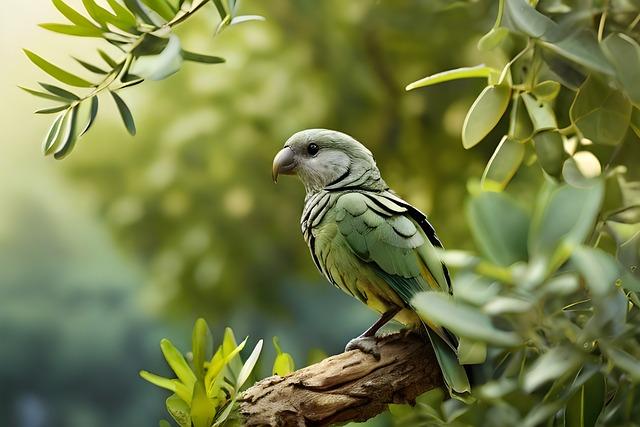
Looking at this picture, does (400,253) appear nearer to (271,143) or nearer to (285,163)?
(285,163)

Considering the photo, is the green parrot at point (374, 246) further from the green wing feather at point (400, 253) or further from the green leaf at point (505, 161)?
the green leaf at point (505, 161)

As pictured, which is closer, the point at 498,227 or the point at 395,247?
the point at 498,227

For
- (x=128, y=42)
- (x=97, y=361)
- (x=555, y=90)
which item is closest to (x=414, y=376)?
(x=555, y=90)

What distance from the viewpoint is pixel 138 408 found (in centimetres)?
231

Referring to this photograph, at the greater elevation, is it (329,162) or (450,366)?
(329,162)

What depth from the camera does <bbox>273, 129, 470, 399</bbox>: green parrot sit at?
2.93 ft

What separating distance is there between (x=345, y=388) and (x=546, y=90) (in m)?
0.39

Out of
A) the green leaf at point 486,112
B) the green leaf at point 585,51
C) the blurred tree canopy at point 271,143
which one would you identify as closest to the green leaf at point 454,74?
the green leaf at point 486,112

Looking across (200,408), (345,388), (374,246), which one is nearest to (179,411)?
(200,408)

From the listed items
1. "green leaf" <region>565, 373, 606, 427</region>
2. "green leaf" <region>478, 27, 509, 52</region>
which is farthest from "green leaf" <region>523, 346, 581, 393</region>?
"green leaf" <region>478, 27, 509, 52</region>

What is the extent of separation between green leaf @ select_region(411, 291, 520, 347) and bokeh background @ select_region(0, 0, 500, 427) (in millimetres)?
1697

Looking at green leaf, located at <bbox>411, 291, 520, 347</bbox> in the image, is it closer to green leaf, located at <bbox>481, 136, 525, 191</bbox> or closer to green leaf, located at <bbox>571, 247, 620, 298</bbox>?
green leaf, located at <bbox>571, 247, 620, 298</bbox>

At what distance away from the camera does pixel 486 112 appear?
80 centimetres

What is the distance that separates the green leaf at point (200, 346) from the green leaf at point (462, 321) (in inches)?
19.5
